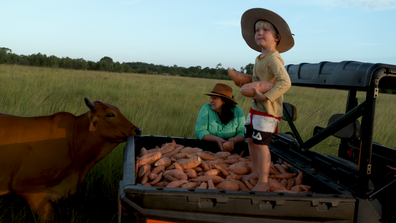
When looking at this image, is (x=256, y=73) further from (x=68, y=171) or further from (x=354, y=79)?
(x=68, y=171)

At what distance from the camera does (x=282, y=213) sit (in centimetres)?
133

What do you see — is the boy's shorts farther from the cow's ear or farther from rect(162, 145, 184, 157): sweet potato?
the cow's ear

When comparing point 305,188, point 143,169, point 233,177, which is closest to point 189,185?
point 143,169

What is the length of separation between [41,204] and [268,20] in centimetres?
217

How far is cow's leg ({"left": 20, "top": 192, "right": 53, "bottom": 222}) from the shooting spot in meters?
1.89

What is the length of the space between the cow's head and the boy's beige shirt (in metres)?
1.05

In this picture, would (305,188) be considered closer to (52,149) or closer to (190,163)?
(190,163)

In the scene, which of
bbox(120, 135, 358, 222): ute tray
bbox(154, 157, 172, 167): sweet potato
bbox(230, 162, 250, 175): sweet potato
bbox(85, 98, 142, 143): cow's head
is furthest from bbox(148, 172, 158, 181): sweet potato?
bbox(230, 162, 250, 175): sweet potato

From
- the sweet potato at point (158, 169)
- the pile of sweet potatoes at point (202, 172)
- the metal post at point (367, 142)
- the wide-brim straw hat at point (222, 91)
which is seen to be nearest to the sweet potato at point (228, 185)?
the pile of sweet potatoes at point (202, 172)

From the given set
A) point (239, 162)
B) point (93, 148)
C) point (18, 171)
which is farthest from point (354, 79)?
point (18, 171)

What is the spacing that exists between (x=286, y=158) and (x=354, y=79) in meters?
1.00

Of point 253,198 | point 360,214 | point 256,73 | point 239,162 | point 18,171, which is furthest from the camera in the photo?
point 239,162

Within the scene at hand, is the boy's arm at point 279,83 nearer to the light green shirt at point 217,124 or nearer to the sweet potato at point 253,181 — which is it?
the sweet potato at point 253,181

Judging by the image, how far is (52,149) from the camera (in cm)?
192
